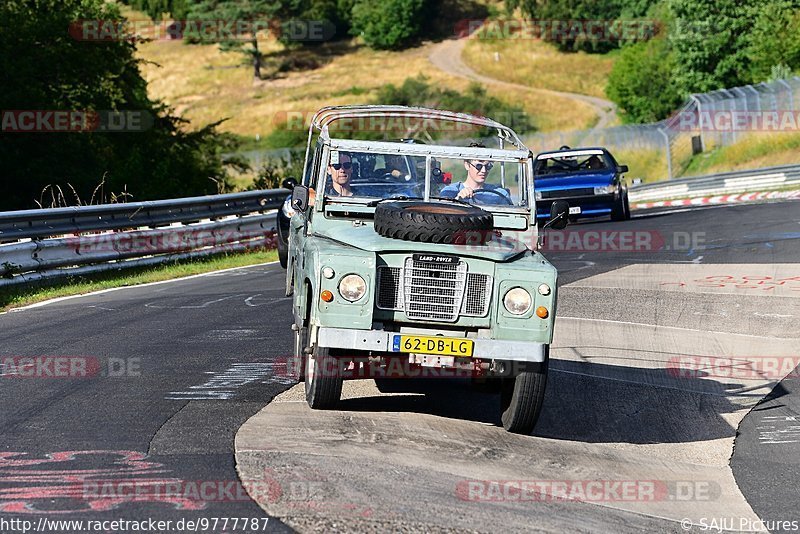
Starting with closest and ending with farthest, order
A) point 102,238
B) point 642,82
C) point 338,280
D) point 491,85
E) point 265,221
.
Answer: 1. point 338,280
2. point 102,238
3. point 265,221
4. point 642,82
5. point 491,85

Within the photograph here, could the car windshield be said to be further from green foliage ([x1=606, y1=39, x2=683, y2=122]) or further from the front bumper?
green foliage ([x1=606, y1=39, x2=683, y2=122])

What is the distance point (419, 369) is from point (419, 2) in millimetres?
117096

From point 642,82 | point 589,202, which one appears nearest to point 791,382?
point 589,202

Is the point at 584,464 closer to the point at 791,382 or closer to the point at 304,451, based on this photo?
the point at 304,451

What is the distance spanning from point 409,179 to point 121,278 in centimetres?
1012

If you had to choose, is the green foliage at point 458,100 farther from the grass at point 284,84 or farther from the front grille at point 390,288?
the front grille at point 390,288

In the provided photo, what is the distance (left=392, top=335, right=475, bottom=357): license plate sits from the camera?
8.02 metres

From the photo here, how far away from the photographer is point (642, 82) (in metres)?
78.8

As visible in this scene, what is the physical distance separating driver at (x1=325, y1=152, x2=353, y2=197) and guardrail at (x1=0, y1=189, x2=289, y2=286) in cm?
830
